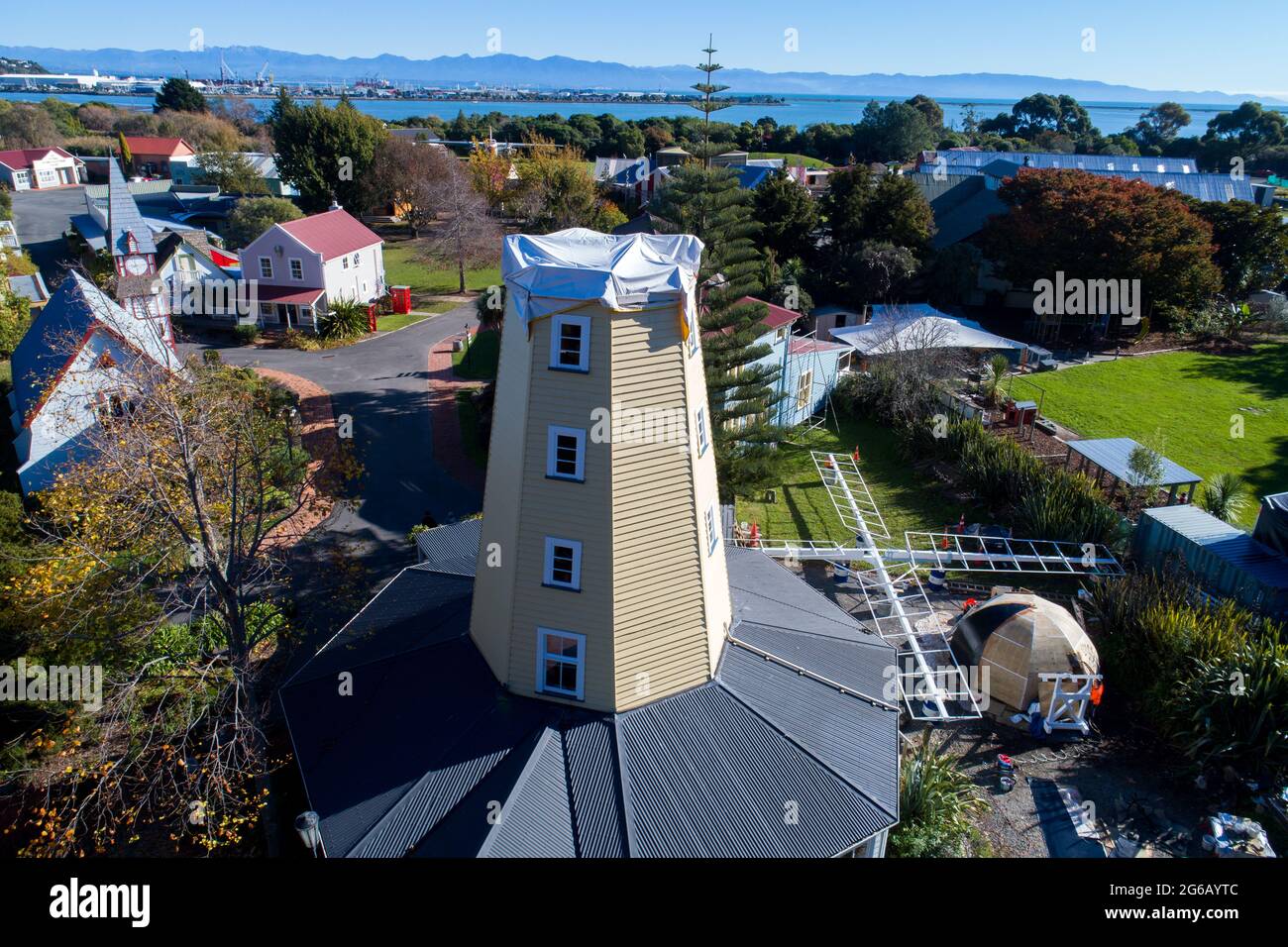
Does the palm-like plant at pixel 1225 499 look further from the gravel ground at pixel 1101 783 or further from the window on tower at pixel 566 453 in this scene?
the window on tower at pixel 566 453

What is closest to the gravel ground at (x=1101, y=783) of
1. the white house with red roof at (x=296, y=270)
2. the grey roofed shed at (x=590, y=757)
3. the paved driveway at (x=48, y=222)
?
the grey roofed shed at (x=590, y=757)

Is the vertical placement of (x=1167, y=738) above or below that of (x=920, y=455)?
below

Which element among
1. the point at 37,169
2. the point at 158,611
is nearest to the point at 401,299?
the point at 158,611

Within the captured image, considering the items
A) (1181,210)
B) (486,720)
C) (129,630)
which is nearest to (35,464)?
(129,630)

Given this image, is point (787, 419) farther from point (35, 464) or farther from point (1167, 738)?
point (35, 464)

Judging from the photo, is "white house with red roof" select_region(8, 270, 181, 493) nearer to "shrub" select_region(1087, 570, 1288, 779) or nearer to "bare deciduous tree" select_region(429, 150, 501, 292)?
"shrub" select_region(1087, 570, 1288, 779)

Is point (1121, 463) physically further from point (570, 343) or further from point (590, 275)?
point (590, 275)
